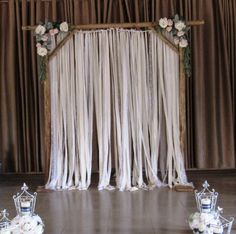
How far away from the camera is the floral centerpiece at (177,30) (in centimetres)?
564

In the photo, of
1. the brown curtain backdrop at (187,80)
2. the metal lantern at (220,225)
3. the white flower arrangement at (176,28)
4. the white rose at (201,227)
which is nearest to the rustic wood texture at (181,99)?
the white flower arrangement at (176,28)

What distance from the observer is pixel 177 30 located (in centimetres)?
568

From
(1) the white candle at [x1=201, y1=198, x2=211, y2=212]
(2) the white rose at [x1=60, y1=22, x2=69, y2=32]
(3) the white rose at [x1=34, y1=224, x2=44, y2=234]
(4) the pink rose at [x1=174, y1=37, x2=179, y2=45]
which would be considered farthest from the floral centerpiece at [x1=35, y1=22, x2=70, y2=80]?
(1) the white candle at [x1=201, y1=198, x2=211, y2=212]

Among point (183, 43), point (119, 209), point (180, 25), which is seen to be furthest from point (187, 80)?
point (119, 209)

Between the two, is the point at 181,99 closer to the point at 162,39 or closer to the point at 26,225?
the point at 162,39

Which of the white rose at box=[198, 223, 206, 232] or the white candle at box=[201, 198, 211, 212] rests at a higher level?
the white candle at box=[201, 198, 211, 212]

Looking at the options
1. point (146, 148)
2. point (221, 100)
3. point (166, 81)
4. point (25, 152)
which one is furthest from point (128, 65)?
point (25, 152)

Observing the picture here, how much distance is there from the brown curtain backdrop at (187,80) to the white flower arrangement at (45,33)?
845 mm

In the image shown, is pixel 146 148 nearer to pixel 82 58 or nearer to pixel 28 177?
pixel 82 58

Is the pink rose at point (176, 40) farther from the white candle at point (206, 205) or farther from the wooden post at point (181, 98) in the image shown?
the white candle at point (206, 205)

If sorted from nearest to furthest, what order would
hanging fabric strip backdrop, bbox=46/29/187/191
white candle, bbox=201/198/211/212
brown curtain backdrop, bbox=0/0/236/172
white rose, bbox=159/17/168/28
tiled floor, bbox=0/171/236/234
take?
white candle, bbox=201/198/211/212 → tiled floor, bbox=0/171/236/234 → white rose, bbox=159/17/168/28 → hanging fabric strip backdrop, bbox=46/29/187/191 → brown curtain backdrop, bbox=0/0/236/172

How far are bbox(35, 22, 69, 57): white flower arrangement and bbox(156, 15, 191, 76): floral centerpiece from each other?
1.13 metres

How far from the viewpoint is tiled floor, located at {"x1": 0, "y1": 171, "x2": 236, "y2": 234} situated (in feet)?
13.8

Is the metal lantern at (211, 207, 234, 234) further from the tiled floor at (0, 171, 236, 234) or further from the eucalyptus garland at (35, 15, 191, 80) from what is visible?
the eucalyptus garland at (35, 15, 191, 80)
